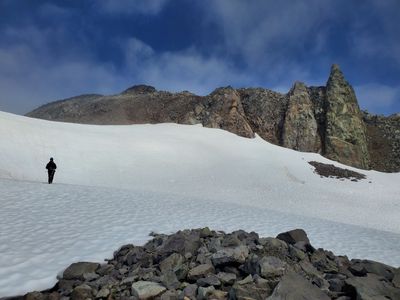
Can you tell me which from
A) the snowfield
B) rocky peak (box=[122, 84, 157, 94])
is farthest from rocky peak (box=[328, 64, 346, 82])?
rocky peak (box=[122, 84, 157, 94])

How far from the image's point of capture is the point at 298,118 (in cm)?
5419

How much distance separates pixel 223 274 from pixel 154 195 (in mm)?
13976

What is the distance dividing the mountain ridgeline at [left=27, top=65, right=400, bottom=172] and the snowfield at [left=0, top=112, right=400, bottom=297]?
188 inches

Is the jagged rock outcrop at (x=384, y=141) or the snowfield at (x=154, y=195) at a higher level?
the jagged rock outcrop at (x=384, y=141)

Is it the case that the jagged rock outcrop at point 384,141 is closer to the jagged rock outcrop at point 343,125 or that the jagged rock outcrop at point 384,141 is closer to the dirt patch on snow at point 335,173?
the jagged rock outcrop at point 343,125

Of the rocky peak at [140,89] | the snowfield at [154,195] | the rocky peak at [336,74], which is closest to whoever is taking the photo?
the snowfield at [154,195]

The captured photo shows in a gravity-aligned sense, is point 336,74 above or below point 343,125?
above

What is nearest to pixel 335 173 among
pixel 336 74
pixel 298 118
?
pixel 298 118

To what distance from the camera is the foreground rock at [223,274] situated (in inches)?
260

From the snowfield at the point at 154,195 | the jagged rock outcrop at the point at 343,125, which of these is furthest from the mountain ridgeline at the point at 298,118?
the snowfield at the point at 154,195

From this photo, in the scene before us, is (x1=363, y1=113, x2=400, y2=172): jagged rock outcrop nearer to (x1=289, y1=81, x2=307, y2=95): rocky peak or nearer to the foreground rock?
(x1=289, y1=81, x2=307, y2=95): rocky peak

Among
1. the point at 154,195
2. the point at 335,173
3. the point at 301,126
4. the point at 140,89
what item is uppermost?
the point at 140,89

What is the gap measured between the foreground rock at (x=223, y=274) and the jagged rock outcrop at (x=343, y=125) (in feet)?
149

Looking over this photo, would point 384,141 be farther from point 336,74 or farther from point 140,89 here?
point 140,89
